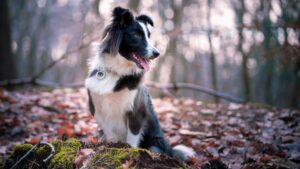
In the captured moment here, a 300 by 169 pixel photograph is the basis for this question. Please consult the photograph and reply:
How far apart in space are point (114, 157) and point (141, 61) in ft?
7.13

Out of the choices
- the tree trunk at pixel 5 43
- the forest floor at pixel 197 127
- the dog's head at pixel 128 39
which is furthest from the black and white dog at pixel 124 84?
the tree trunk at pixel 5 43

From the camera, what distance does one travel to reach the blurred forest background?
407 inches

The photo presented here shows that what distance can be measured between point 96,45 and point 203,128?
2.80m

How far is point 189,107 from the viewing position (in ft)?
29.2

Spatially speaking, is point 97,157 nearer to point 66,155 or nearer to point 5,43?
point 66,155

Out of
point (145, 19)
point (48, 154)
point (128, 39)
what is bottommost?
point (48, 154)

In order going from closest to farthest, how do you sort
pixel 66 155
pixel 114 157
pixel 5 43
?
pixel 114 157, pixel 66 155, pixel 5 43

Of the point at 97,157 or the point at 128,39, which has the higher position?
the point at 128,39

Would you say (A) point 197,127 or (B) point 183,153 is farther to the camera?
(A) point 197,127

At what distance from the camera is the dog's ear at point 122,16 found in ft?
16.7

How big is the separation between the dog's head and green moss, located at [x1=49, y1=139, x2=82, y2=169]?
1.78 meters

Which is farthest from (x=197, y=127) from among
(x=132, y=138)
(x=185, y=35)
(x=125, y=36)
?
(x=185, y=35)

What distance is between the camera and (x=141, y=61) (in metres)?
5.18

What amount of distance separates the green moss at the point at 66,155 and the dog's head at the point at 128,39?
5.82ft
